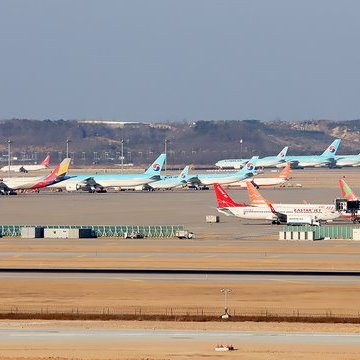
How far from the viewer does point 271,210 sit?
421ft

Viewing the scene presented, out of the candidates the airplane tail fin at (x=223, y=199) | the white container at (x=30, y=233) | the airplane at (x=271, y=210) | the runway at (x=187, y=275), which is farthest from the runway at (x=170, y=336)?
the airplane tail fin at (x=223, y=199)

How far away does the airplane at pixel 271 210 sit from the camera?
416 feet

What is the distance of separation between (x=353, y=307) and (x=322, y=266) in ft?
65.7

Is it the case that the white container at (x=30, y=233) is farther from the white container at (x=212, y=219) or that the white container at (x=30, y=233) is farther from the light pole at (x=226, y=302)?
the light pole at (x=226, y=302)

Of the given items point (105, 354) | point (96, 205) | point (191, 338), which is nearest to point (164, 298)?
point (191, 338)

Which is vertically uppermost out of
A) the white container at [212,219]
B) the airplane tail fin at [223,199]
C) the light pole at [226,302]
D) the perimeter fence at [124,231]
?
the airplane tail fin at [223,199]

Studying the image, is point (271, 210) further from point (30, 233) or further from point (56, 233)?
point (30, 233)

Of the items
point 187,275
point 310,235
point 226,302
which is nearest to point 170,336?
point 226,302

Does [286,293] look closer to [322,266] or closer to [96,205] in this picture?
[322,266]

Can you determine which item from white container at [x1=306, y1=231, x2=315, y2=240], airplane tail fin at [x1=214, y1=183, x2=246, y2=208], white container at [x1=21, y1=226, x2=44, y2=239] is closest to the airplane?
airplane tail fin at [x1=214, y1=183, x2=246, y2=208]

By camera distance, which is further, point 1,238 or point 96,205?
point 96,205

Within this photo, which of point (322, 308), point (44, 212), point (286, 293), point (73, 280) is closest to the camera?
point (322, 308)

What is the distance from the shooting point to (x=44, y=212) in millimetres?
151625

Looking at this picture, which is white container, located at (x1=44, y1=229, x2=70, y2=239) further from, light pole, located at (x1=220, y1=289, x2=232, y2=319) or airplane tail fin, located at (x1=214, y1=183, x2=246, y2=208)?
light pole, located at (x1=220, y1=289, x2=232, y2=319)
